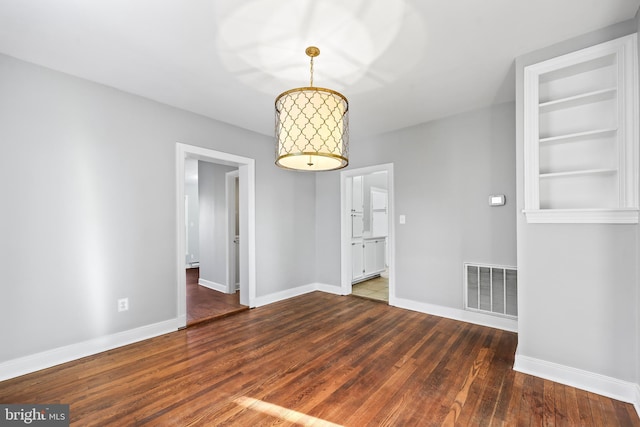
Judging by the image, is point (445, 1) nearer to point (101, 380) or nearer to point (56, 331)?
point (101, 380)

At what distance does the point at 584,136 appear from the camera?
2098 millimetres

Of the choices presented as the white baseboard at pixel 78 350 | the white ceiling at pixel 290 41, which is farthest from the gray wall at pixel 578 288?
the white baseboard at pixel 78 350

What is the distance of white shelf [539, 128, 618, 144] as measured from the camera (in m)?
1.98

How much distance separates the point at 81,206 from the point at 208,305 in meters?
2.08

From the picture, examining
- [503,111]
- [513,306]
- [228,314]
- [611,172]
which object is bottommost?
[228,314]

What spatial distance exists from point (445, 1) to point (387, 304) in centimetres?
345

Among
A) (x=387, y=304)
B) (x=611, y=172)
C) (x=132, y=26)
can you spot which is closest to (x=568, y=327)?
(x=611, y=172)

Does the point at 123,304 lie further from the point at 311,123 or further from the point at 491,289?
the point at 491,289

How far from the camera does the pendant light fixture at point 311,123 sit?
175cm

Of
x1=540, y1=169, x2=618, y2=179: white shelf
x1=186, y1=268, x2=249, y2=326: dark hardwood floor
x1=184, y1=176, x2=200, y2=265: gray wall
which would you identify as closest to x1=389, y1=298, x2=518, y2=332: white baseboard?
x1=540, y1=169, x2=618, y2=179: white shelf

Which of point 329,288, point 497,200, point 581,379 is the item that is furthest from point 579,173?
point 329,288

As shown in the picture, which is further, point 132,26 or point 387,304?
point 387,304

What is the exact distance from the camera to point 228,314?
12.0 feet

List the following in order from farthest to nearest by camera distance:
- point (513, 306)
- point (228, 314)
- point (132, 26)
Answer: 1. point (228, 314)
2. point (513, 306)
3. point (132, 26)
